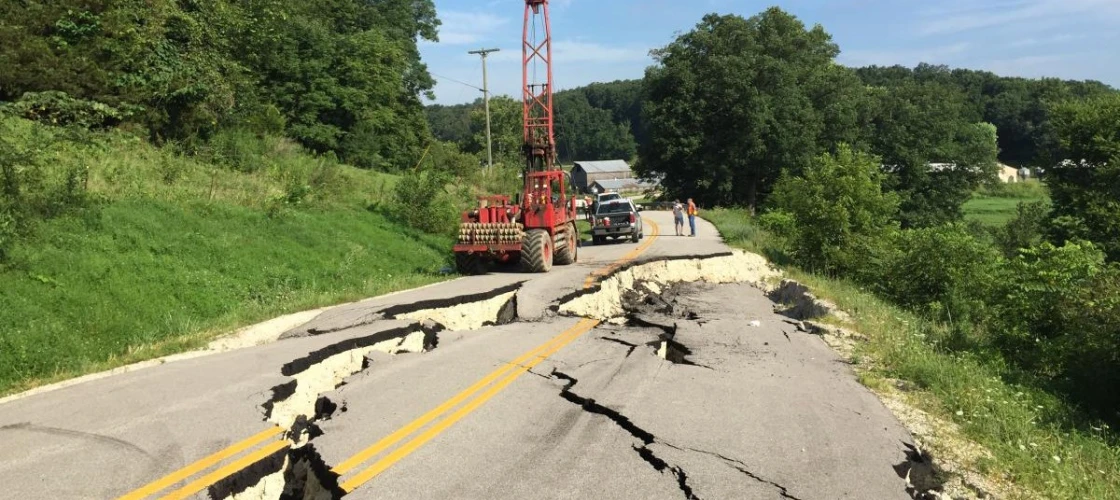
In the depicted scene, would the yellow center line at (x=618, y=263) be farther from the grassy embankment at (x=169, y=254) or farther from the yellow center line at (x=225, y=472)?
the yellow center line at (x=225, y=472)

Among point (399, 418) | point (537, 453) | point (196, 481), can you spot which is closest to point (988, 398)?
point (537, 453)

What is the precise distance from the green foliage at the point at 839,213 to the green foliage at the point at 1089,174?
13.5 meters

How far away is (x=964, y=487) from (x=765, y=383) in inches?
113

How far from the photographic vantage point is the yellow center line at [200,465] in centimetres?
451

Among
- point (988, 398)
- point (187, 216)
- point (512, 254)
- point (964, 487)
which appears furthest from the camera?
point (512, 254)

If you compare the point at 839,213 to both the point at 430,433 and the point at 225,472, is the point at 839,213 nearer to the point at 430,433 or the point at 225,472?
the point at 430,433

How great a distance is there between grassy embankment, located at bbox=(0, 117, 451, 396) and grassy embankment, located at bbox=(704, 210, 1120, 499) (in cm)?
872

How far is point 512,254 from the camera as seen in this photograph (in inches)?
742

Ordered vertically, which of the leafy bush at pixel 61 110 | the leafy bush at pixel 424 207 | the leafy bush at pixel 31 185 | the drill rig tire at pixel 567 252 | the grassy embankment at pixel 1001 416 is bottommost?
the grassy embankment at pixel 1001 416

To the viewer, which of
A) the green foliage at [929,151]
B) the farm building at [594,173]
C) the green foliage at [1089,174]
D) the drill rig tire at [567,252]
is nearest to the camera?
the drill rig tire at [567,252]

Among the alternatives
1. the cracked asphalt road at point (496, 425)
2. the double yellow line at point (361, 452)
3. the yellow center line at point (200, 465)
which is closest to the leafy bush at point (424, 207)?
the cracked asphalt road at point (496, 425)

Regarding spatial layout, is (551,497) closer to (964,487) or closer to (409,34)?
(964,487)

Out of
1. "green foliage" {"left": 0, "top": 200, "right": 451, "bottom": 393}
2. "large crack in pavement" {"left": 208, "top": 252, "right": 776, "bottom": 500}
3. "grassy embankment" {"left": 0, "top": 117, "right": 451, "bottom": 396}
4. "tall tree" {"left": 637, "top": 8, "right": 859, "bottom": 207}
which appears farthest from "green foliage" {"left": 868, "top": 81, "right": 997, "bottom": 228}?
"green foliage" {"left": 0, "top": 200, "right": 451, "bottom": 393}

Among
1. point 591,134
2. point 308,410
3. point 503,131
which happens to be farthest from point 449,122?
point 308,410
